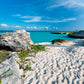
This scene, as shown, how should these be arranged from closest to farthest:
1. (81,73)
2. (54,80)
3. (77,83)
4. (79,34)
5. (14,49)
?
(77,83) → (54,80) → (81,73) → (14,49) → (79,34)

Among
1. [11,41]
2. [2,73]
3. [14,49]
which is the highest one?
[11,41]

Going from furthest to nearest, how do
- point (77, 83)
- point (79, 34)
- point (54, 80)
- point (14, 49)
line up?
1. point (79, 34)
2. point (14, 49)
3. point (54, 80)
4. point (77, 83)

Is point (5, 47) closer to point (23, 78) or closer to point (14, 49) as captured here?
point (14, 49)

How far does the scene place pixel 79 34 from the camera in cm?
3095

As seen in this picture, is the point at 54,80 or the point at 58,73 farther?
the point at 58,73

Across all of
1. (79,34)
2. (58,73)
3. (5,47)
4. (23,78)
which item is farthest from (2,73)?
(79,34)

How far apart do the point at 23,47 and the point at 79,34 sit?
29.8 meters

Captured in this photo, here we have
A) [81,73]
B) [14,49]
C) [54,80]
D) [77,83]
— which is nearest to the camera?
[77,83]

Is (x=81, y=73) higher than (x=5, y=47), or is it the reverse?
(x=5, y=47)

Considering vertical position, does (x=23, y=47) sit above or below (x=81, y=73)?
above

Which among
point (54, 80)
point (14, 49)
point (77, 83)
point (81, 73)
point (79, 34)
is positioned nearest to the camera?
point (77, 83)

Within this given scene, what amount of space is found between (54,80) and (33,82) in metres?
0.96

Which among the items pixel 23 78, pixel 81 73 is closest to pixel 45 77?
pixel 23 78

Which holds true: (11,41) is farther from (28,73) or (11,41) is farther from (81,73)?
(81,73)
